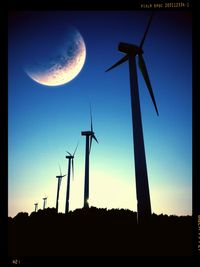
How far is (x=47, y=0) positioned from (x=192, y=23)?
10.3 ft

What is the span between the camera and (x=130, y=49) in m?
14.2

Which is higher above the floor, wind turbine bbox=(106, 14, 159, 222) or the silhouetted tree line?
wind turbine bbox=(106, 14, 159, 222)

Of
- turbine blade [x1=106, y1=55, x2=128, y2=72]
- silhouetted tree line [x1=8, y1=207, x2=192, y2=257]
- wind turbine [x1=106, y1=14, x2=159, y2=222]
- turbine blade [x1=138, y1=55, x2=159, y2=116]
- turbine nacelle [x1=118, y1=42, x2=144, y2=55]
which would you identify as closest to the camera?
silhouetted tree line [x1=8, y1=207, x2=192, y2=257]

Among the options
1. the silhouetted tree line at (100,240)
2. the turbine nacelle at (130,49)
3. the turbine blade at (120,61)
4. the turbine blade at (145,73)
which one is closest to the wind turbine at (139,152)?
the turbine blade at (145,73)

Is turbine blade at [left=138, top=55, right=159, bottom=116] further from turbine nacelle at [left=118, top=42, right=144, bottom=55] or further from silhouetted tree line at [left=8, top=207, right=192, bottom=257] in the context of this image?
silhouetted tree line at [left=8, top=207, right=192, bottom=257]

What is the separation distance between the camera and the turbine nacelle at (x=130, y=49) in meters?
14.2

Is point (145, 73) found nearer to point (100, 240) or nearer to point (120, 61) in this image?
point (120, 61)

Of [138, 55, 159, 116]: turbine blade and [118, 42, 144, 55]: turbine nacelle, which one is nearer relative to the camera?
[138, 55, 159, 116]: turbine blade

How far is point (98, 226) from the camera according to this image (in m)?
16.9

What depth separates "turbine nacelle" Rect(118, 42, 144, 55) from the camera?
14250mm

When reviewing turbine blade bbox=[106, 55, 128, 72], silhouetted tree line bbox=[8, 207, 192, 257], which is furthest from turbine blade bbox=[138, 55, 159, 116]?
silhouetted tree line bbox=[8, 207, 192, 257]

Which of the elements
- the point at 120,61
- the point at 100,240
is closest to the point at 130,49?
the point at 120,61
